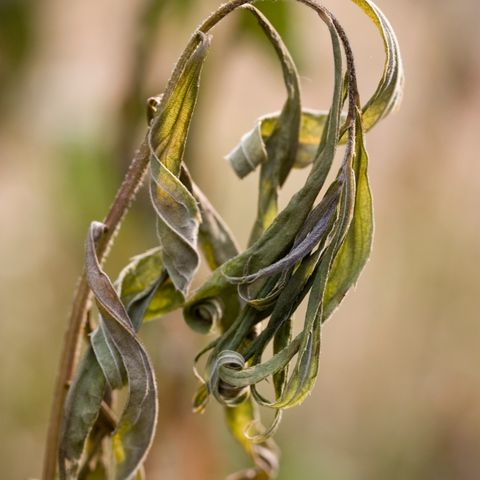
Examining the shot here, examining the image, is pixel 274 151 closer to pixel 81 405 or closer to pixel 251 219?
pixel 81 405

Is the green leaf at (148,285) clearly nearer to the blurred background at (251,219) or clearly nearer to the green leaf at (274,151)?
the green leaf at (274,151)

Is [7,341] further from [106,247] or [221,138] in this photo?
[106,247]

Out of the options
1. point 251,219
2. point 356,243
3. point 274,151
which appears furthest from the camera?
point 251,219

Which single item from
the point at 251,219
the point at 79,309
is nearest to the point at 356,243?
the point at 79,309

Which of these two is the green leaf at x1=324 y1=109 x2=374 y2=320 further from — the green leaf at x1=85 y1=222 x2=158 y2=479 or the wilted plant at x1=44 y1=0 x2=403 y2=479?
the green leaf at x1=85 y1=222 x2=158 y2=479

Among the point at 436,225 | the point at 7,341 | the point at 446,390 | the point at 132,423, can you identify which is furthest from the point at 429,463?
the point at 132,423

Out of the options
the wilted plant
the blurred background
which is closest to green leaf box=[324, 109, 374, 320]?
the wilted plant

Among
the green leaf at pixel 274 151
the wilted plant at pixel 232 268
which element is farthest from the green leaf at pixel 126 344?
the green leaf at pixel 274 151
